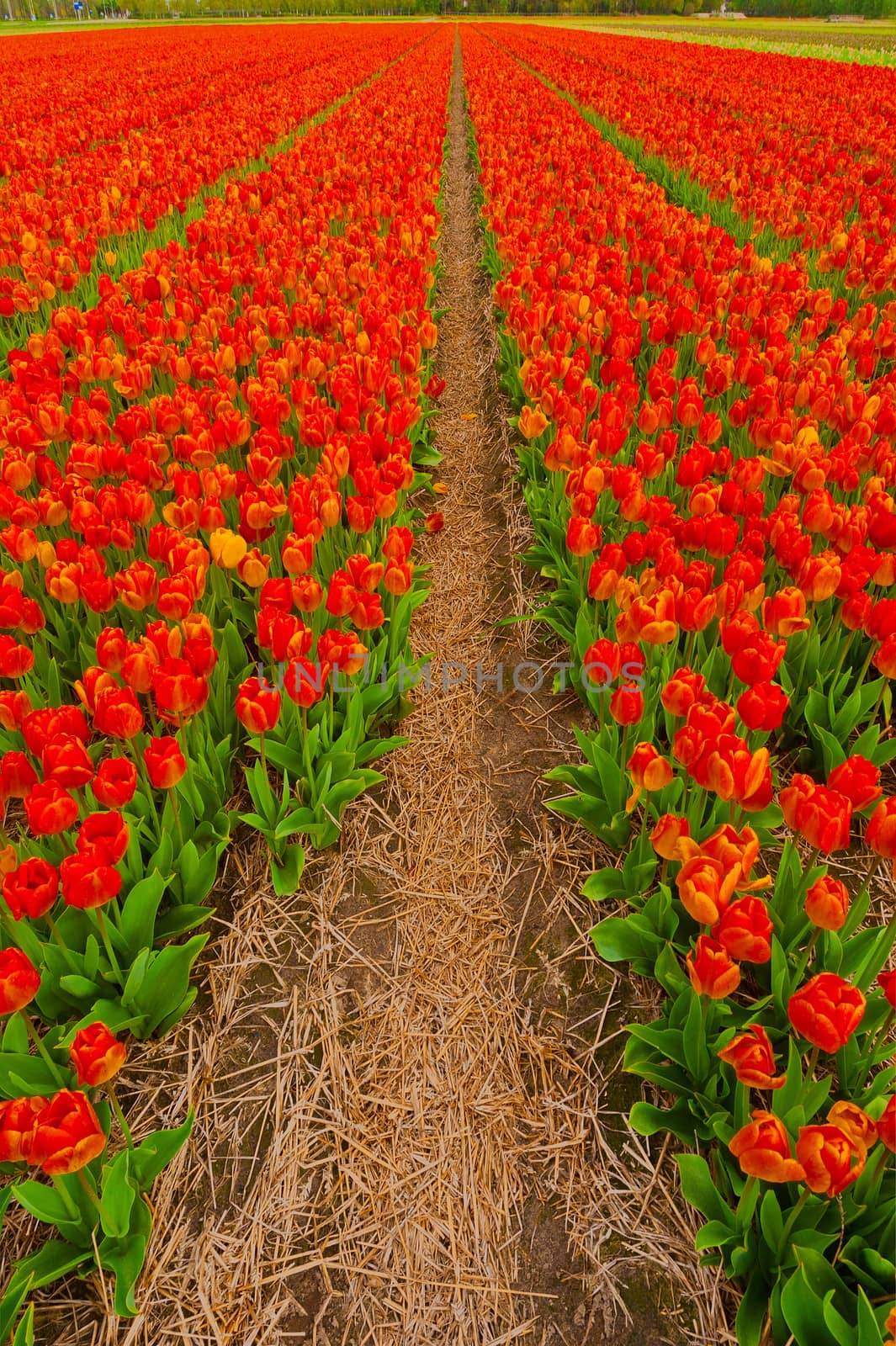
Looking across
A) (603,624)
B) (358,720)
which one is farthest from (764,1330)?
(603,624)

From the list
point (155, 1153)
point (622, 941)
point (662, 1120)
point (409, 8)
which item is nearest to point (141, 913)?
point (155, 1153)

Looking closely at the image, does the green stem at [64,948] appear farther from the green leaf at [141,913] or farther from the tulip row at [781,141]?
the tulip row at [781,141]

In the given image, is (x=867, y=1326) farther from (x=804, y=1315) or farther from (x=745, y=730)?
(x=745, y=730)

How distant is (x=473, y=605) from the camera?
4.30m

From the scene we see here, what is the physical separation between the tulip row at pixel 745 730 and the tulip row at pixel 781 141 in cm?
172

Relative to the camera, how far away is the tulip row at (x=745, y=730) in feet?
5.37

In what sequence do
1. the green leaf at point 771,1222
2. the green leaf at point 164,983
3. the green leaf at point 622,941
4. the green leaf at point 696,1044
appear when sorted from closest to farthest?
the green leaf at point 771,1222, the green leaf at point 696,1044, the green leaf at point 164,983, the green leaf at point 622,941

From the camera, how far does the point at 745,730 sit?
9.02 feet

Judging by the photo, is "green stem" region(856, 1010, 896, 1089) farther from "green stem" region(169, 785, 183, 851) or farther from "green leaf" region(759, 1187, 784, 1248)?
"green stem" region(169, 785, 183, 851)

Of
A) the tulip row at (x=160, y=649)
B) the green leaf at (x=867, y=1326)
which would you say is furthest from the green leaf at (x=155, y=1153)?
the green leaf at (x=867, y=1326)

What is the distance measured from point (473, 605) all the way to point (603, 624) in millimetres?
1003

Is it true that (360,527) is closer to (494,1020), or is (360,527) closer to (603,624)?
(603,624)

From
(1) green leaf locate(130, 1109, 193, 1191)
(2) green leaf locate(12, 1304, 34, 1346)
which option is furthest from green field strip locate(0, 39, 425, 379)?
(2) green leaf locate(12, 1304, 34, 1346)

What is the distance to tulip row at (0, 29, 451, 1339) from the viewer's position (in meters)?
1.81
